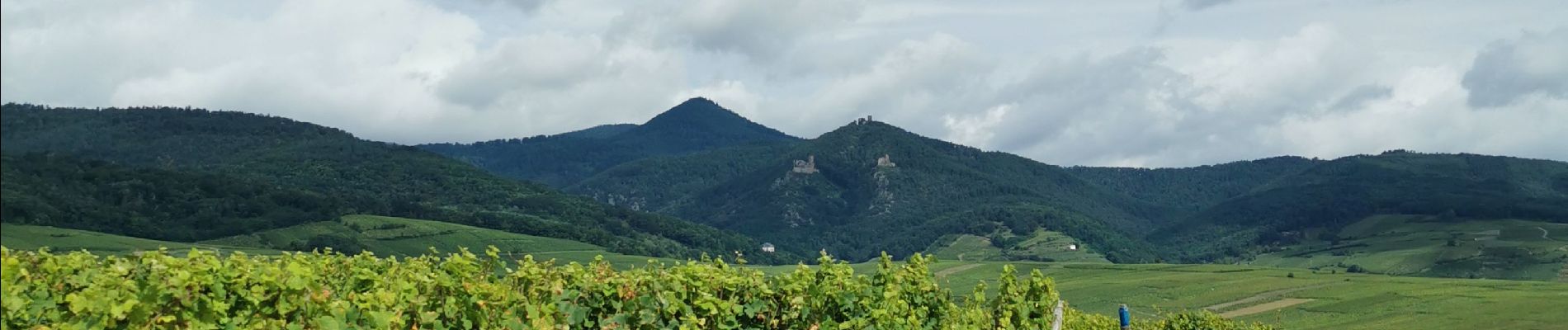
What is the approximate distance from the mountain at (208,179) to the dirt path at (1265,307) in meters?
81.2

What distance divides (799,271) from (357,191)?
16932 centimetres

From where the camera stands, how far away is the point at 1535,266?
158250 mm

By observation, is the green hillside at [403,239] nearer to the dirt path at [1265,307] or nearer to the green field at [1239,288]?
the green field at [1239,288]

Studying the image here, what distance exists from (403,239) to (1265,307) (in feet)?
290

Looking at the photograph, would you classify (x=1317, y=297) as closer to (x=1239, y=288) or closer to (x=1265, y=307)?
(x=1265, y=307)

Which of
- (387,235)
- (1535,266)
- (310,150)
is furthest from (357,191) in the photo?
(1535,266)

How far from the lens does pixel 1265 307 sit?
111875mm

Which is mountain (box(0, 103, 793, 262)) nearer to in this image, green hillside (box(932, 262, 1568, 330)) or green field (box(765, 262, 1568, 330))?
green field (box(765, 262, 1568, 330))

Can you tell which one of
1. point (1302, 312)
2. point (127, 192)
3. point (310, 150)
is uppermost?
point (310, 150)

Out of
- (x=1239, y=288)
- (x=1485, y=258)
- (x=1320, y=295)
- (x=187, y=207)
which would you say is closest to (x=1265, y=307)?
(x=1320, y=295)

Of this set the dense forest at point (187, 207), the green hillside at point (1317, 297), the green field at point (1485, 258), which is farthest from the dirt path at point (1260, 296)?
the dense forest at point (187, 207)

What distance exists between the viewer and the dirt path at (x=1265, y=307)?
108312 mm

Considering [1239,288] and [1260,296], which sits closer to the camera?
[1260,296]

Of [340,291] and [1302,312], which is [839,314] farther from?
[1302,312]
